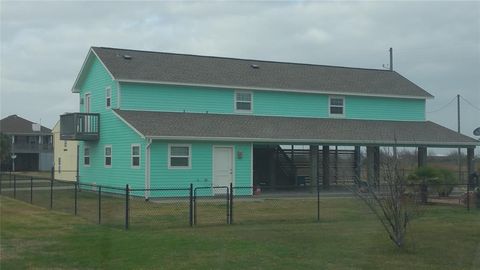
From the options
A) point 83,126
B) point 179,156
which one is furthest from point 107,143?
point 179,156

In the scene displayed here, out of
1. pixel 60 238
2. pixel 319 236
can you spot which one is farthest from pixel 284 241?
pixel 60 238

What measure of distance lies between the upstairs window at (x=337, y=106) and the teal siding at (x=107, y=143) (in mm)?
11829

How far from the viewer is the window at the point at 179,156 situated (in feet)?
93.2

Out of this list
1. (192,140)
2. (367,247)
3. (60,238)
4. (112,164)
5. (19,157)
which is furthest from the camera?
(19,157)

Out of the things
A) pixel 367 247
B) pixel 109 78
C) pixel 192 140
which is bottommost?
pixel 367 247

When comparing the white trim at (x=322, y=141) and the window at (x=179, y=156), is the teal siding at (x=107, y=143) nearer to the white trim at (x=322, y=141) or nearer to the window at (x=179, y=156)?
the window at (x=179, y=156)

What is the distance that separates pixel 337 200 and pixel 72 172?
75.4 feet

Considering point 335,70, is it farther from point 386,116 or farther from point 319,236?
point 319,236

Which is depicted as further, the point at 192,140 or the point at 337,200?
the point at 192,140

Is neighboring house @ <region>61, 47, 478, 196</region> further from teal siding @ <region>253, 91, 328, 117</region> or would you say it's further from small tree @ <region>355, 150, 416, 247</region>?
small tree @ <region>355, 150, 416, 247</region>

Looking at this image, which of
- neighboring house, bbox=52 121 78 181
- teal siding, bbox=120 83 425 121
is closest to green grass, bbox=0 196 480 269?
teal siding, bbox=120 83 425 121

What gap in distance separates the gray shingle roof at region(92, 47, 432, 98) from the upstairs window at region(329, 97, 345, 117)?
1.85 feet

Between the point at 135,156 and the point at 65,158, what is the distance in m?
18.9

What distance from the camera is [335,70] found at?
39281 millimetres
